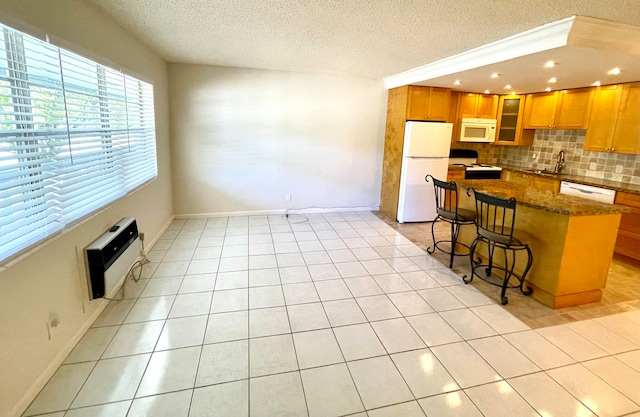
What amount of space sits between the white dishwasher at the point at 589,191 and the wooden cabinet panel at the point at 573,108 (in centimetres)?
90

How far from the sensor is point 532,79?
162 inches

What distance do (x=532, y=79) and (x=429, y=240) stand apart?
2.46 meters

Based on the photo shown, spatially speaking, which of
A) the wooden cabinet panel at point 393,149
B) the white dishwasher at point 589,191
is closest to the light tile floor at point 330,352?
the white dishwasher at point 589,191

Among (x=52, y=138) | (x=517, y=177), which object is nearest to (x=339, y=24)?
(x=52, y=138)

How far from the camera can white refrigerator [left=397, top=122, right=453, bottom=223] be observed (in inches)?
195

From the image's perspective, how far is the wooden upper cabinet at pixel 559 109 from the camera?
15.0ft

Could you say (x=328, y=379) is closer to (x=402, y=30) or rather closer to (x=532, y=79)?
(x=402, y=30)

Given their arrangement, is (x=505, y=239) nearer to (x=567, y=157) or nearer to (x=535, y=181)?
(x=535, y=181)

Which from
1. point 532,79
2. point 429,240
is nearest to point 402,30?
point 532,79

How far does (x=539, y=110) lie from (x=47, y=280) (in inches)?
256

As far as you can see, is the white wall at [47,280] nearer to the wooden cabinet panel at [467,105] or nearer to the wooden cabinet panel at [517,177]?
the wooden cabinet panel at [467,105]

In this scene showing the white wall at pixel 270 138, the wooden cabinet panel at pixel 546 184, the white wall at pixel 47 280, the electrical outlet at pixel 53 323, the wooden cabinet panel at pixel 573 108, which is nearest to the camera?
the white wall at pixel 47 280

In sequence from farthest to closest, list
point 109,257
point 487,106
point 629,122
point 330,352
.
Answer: point 487,106 < point 629,122 < point 109,257 < point 330,352

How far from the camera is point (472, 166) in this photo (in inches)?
222
